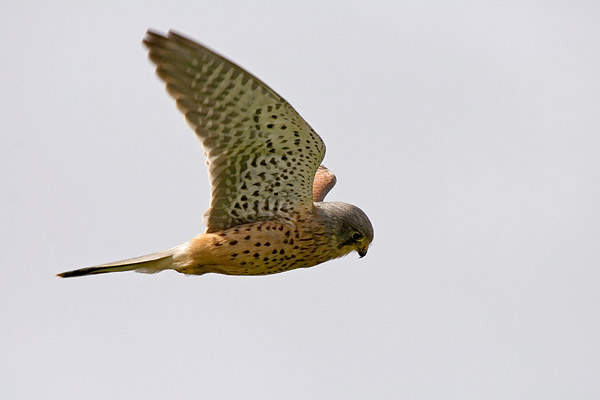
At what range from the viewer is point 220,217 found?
1057cm

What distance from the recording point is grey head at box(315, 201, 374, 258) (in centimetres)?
1085

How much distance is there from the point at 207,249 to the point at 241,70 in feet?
6.00

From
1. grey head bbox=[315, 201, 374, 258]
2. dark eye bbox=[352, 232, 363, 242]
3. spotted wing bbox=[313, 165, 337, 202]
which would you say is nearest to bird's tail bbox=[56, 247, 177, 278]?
grey head bbox=[315, 201, 374, 258]

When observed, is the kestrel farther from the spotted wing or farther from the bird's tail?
the spotted wing

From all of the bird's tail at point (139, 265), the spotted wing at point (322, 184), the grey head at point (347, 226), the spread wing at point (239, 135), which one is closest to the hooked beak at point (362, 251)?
the grey head at point (347, 226)

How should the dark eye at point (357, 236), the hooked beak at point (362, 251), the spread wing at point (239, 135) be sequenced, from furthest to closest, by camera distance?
the hooked beak at point (362, 251) < the dark eye at point (357, 236) < the spread wing at point (239, 135)

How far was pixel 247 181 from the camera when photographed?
10422 millimetres

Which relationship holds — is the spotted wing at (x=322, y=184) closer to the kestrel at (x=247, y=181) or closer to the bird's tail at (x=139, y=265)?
the kestrel at (x=247, y=181)

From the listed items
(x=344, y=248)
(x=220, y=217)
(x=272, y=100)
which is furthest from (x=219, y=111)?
(x=344, y=248)

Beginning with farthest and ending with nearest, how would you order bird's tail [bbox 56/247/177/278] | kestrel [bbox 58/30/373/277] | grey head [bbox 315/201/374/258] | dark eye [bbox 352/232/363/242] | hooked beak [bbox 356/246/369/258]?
hooked beak [bbox 356/246/369/258] → dark eye [bbox 352/232/363/242] → grey head [bbox 315/201/374/258] → bird's tail [bbox 56/247/177/278] → kestrel [bbox 58/30/373/277]

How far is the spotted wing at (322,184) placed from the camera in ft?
41.2

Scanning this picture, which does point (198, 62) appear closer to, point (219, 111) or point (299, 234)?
point (219, 111)

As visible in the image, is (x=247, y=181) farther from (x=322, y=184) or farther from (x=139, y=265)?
(x=322, y=184)

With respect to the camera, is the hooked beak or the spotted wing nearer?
the hooked beak
